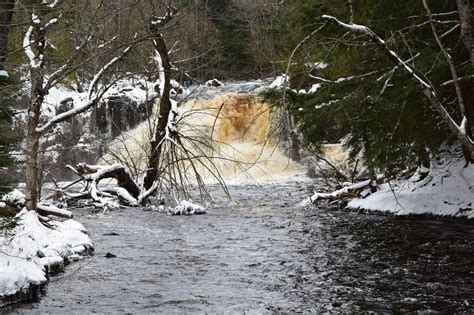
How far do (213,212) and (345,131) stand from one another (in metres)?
4.10

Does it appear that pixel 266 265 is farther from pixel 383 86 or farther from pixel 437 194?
pixel 437 194

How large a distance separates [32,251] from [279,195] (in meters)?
12.5

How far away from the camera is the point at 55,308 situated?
6.36m

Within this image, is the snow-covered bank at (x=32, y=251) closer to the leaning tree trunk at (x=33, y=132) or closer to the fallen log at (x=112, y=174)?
the leaning tree trunk at (x=33, y=132)

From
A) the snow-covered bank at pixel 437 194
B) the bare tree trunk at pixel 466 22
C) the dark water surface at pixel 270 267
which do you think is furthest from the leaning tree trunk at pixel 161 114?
the bare tree trunk at pixel 466 22

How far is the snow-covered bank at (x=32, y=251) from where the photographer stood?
6.53 meters

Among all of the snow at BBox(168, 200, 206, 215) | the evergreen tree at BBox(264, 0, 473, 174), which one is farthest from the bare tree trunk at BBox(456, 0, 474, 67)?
the snow at BBox(168, 200, 206, 215)

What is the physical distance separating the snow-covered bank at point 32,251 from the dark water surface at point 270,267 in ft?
0.85

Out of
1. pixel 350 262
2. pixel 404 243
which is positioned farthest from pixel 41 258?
pixel 404 243

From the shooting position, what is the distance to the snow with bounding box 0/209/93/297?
658 cm

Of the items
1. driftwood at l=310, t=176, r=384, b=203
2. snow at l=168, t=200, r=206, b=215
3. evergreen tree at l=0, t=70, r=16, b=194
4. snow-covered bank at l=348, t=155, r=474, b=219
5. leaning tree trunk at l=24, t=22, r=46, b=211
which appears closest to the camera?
evergreen tree at l=0, t=70, r=16, b=194

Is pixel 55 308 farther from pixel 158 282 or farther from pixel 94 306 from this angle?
pixel 158 282

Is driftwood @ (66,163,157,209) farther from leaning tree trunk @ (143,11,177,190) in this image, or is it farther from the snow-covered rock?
the snow-covered rock

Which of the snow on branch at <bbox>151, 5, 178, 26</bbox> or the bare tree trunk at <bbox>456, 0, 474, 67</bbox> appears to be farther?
the snow on branch at <bbox>151, 5, 178, 26</bbox>
